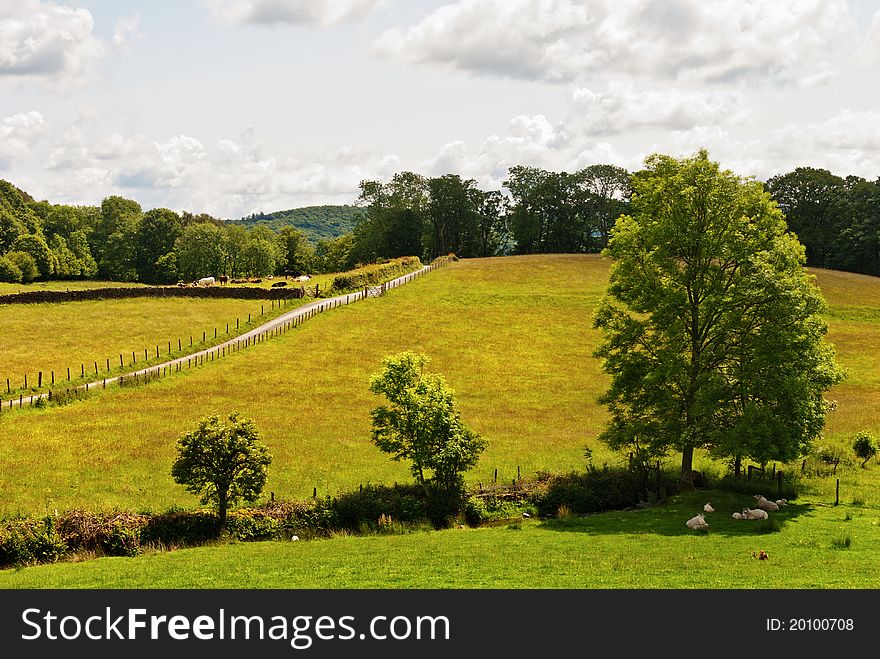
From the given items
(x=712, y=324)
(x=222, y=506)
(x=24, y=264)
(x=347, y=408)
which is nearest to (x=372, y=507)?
(x=222, y=506)

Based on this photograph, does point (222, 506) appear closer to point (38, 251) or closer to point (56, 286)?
point (56, 286)

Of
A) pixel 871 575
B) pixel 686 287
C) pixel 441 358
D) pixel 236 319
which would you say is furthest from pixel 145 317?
pixel 871 575

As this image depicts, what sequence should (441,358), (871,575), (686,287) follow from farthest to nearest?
1. (441,358)
2. (686,287)
3. (871,575)

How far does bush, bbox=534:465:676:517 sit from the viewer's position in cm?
3316

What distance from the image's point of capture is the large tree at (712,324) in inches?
1245

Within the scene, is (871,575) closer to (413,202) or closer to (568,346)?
(568,346)

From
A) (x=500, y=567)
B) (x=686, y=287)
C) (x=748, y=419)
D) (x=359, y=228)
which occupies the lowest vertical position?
(x=500, y=567)

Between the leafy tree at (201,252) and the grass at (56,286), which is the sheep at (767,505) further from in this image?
the leafy tree at (201,252)

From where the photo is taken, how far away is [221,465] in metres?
29.5

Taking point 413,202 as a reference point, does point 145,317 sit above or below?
below

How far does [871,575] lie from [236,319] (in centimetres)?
6866

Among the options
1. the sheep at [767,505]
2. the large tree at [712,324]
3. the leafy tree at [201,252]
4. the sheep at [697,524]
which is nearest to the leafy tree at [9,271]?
the leafy tree at [201,252]
